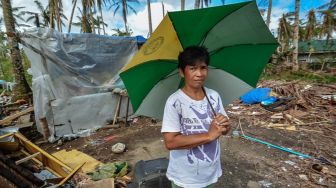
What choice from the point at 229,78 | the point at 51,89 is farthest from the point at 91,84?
the point at 229,78

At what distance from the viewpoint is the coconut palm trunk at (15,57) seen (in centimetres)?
679

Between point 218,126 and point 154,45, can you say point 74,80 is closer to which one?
point 154,45

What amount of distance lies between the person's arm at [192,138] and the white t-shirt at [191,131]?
0.16ft

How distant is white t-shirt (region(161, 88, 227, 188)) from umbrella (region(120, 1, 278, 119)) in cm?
32

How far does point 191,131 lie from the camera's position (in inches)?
60.9

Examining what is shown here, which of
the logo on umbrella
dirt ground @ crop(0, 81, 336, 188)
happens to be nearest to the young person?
the logo on umbrella

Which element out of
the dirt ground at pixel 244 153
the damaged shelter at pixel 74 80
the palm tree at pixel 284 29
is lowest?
the dirt ground at pixel 244 153

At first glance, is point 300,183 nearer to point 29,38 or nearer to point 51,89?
point 51,89

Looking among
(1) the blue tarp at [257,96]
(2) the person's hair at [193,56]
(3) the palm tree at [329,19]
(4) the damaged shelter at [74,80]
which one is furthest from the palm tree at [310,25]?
(2) the person's hair at [193,56]

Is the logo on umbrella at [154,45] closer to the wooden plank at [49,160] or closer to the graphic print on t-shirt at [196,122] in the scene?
the graphic print on t-shirt at [196,122]

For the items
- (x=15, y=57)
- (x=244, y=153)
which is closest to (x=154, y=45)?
(x=244, y=153)

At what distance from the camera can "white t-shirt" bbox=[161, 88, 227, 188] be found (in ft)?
4.96

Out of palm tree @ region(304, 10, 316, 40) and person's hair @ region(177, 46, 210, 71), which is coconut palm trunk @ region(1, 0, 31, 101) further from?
palm tree @ region(304, 10, 316, 40)

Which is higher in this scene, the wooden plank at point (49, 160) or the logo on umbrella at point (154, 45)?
the logo on umbrella at point (154, 45)
